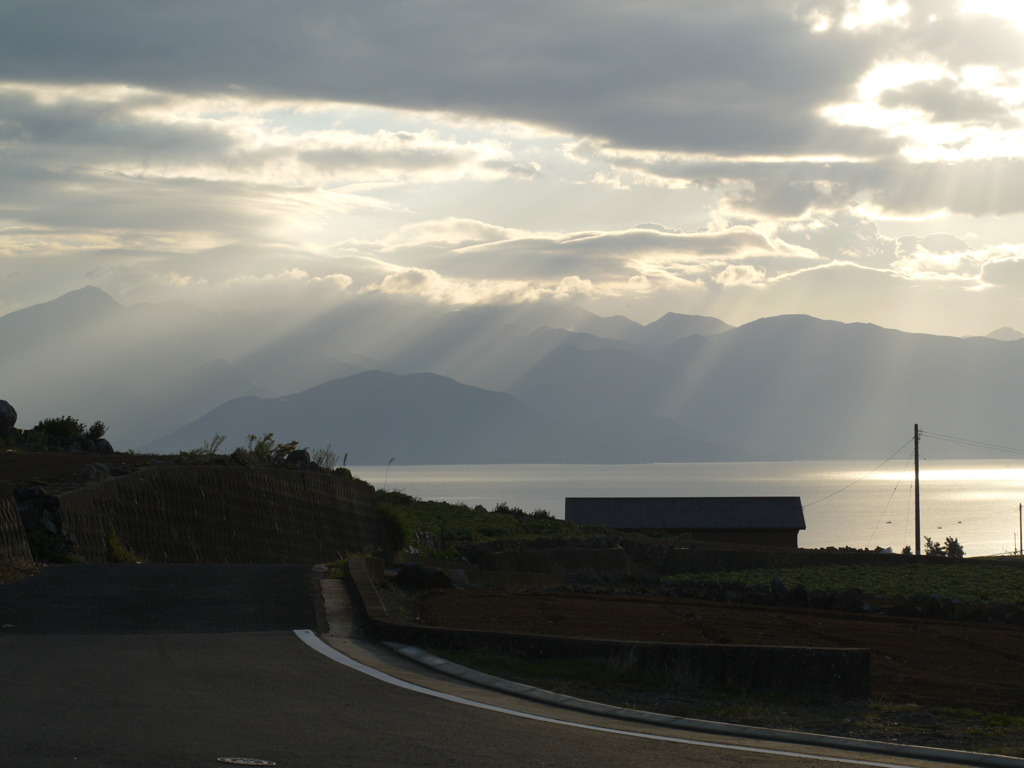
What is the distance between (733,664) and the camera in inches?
376

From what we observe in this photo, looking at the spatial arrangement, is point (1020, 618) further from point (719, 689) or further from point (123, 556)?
point (123, 556)

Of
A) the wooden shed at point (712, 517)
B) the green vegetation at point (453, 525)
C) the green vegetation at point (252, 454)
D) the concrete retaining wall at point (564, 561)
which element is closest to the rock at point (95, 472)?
the green vegetation at point (252, 454)

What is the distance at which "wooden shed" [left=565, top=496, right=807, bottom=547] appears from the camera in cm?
5116

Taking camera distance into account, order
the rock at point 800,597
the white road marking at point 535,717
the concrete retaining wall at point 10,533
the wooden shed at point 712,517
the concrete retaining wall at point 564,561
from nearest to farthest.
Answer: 1. the white road marking at point 535,717
2. the concrete retaining wall at point 10,533
3. the rock at point 800,597
4. the concrete retaining wall at point 564,561
5. the wooden shed at point 712,517

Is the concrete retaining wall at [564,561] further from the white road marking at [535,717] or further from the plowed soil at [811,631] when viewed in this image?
the white road marking at [535,717]

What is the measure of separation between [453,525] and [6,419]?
13171mm

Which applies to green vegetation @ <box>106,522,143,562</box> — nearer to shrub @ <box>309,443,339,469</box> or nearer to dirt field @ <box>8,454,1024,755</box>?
dirt field @ <box>8,454,1024,755</box>

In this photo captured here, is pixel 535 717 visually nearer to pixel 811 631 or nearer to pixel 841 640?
pixel 841 640

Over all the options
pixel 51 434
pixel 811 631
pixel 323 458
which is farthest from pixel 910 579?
pixel 51 434

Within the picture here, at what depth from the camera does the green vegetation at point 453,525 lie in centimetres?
2908

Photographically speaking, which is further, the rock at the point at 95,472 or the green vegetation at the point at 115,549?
the rock at the point at 95,472

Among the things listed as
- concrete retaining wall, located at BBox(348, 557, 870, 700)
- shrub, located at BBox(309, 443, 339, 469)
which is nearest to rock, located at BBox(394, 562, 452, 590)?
concrete retaining wall, located at BBox(348, 557, 870, 700)

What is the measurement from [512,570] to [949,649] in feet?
48.6

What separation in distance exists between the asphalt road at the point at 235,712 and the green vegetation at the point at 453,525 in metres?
16.3
